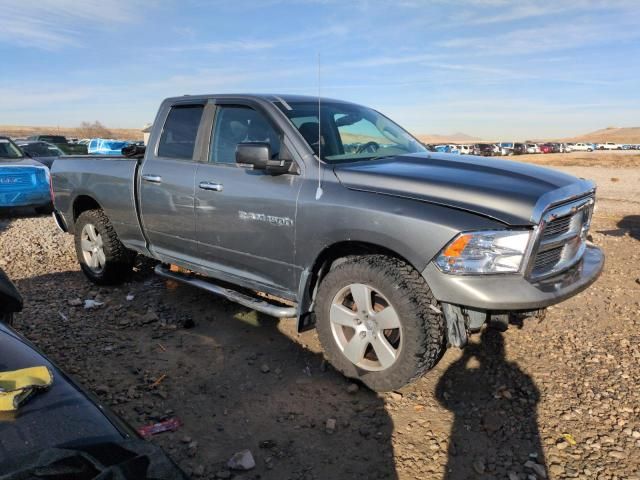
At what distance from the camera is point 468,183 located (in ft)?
10.1

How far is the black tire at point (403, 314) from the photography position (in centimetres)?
305

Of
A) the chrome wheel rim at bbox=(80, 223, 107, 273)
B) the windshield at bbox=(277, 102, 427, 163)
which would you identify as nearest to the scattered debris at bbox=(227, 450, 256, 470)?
the windshield at bbox=(277, 102, 427, 163)

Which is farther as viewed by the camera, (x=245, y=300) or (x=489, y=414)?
(x=245, y=300)

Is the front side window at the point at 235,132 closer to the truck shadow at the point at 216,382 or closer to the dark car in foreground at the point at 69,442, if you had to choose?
the truck shadow at the point at 216,382

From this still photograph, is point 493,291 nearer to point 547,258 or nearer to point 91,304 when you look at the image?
point 547,258

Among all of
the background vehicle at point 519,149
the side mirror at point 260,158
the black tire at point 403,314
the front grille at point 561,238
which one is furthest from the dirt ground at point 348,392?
the background vehicle at point 519,149

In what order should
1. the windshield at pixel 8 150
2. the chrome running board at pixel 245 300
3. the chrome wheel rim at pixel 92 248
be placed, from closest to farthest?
the chrome running board at pixel 245 300, the chrome wheel rim at pixel 92 248, the windshield at pixel 8 150

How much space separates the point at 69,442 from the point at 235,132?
311 centimetres

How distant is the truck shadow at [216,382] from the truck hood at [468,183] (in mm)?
1398

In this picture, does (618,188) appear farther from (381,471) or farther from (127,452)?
(127,452)

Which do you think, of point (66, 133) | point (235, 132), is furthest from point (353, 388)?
point (66, 133)

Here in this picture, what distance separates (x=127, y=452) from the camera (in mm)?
1487

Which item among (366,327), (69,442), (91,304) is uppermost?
(69,442)

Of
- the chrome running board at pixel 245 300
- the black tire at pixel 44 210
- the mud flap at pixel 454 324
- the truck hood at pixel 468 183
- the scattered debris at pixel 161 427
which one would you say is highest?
the truck hood at pixel 468 183
